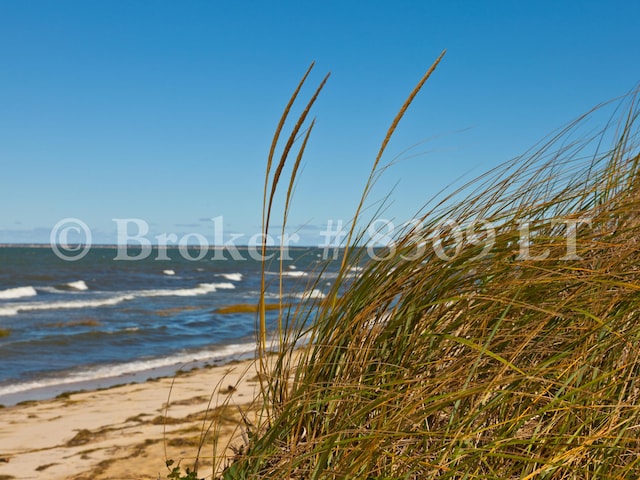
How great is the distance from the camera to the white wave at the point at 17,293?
26.1 metres

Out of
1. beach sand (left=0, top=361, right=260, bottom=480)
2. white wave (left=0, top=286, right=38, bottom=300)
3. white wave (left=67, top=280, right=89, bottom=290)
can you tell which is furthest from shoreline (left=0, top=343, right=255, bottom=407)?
white wave (left=67, top=280, right=89, bottom=290)

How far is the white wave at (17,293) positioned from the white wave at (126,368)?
16.2 metres

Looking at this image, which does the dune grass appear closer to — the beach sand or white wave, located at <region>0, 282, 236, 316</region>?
the beach sand

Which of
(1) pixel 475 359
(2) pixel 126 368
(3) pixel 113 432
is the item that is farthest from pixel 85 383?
(1) pixel 475 359

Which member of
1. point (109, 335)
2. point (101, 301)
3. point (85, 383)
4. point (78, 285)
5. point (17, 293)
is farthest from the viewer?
point (78, 285)

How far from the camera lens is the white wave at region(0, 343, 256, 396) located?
9555 millimetres

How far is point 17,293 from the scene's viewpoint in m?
27.1

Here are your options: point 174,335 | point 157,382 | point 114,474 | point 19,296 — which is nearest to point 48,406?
point 157,382

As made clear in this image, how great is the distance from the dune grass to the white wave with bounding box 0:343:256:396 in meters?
6.76

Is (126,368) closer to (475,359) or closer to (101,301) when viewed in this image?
(475,359)

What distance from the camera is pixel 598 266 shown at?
1808 millimetres

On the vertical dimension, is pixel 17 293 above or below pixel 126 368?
above

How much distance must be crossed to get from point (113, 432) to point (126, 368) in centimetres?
475

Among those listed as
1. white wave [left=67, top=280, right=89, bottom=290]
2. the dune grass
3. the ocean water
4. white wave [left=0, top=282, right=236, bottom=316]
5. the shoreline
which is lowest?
the shoreline
